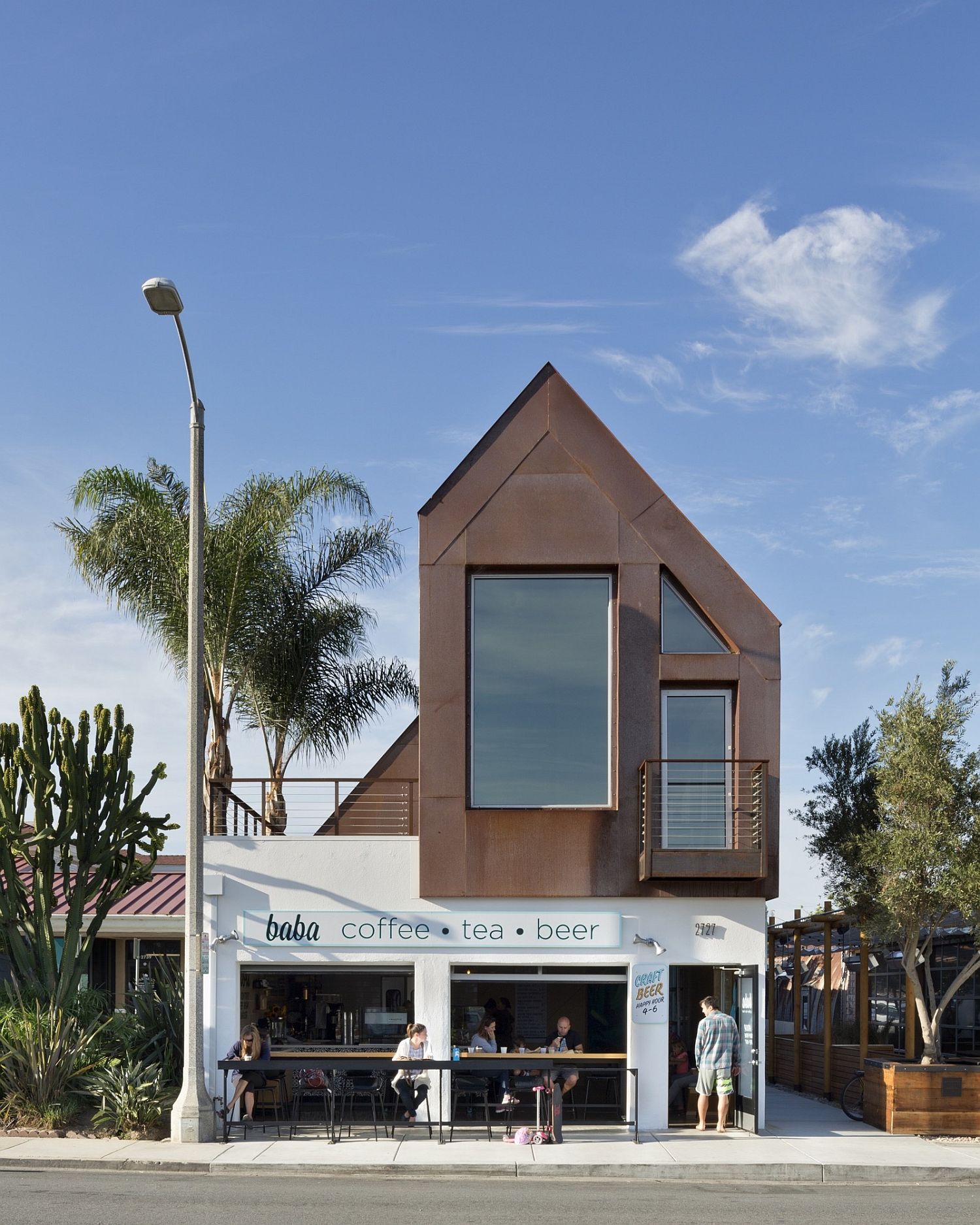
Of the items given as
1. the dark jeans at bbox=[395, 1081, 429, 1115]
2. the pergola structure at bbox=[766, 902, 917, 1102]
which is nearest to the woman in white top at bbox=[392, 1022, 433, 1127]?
the dark jeans at bbox=[395, 1081, 429, 1115]

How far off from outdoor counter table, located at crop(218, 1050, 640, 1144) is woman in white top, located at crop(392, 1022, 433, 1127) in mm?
177

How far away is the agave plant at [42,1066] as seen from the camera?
17.0 m

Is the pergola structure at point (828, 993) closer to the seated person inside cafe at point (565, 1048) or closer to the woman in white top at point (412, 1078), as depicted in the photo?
the seated person inside cafe at point (565, 1048)

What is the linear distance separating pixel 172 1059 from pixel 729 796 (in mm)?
8179

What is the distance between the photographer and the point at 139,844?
64.5 ft

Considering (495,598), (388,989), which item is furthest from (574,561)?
(388,989)

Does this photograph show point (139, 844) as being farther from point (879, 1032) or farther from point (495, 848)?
point (879, 1032)

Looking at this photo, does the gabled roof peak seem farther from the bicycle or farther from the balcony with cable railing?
the bicycle

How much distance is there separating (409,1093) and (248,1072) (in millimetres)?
2154

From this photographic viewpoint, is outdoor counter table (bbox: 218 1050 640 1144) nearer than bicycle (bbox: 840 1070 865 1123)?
Yes

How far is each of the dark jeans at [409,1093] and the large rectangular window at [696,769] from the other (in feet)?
14.7

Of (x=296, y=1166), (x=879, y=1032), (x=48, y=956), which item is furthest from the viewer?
(x=879, y=1032)

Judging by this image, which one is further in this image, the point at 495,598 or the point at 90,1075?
the point at 495,598

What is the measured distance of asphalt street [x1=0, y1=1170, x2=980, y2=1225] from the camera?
12.0 meters
